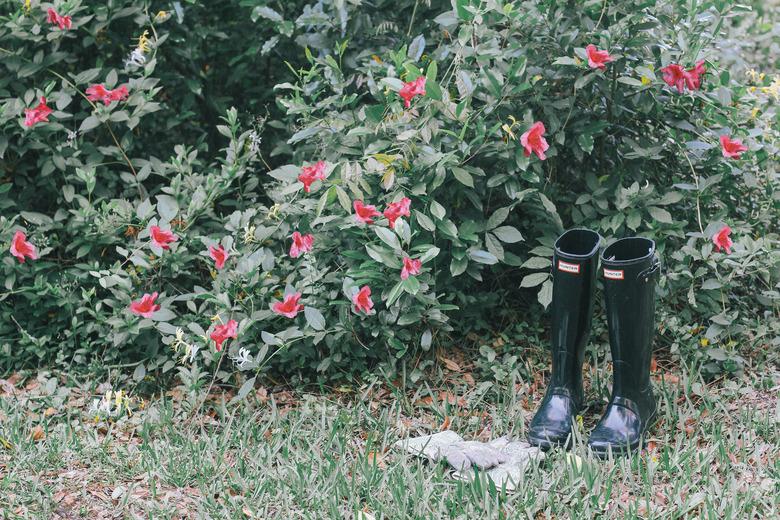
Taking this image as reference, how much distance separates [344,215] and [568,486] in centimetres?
102

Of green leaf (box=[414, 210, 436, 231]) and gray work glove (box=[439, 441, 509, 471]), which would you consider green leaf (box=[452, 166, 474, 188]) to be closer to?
green leaf (box=[414, 210, 436, 231])

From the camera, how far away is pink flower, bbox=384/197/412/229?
2426 millimetres

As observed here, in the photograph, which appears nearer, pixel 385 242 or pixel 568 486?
pixel 568 486

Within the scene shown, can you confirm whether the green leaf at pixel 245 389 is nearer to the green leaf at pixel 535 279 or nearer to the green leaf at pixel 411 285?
the green leaf at pixel 411 285

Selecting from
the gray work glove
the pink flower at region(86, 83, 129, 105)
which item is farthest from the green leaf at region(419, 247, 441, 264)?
the pink flower at region(86, 83, 129, 105)

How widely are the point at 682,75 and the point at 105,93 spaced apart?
1814 mm

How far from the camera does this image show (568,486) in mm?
2088

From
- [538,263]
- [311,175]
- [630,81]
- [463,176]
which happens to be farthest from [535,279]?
[311,175]

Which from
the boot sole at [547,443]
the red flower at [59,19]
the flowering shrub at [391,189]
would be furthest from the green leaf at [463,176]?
the red flower at [59,19]

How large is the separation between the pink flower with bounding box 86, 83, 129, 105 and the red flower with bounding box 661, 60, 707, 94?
1731 millimetres

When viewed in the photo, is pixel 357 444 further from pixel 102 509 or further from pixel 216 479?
pixel 102 509

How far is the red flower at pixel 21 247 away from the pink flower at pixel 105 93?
511 mm

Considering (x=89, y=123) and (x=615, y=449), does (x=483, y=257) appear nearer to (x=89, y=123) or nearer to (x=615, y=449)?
(x=615, y=449)

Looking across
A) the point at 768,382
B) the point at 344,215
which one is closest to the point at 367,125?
the point at 344,215
